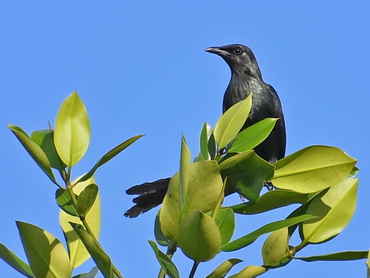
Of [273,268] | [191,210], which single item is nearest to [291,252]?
[273,268]

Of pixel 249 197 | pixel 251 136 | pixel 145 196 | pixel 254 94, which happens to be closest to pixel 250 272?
pixel 249 197

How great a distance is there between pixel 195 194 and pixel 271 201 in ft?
1.11

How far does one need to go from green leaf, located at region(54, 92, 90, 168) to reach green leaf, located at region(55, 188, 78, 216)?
8 cm

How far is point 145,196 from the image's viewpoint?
3.19m

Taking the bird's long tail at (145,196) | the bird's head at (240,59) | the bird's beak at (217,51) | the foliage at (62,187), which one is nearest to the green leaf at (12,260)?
the foliage at (62,187)

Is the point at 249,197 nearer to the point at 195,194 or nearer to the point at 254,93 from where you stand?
the point at 195,194

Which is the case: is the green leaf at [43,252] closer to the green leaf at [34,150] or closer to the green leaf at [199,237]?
the green leaf at [34,150]

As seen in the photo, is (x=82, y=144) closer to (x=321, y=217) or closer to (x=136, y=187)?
(x=321, y=217)

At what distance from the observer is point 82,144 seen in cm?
203

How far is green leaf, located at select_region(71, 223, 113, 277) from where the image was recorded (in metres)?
1.80

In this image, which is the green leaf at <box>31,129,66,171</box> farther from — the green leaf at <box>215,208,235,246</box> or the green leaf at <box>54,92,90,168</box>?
the green leaf at <box>215,208,235,246</box>

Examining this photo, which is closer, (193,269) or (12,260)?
(193,269)

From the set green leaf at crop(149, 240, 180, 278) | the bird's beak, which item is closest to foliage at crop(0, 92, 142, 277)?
green leaf at crop(149, 240, 180, 278)

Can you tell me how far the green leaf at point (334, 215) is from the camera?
2059 millimetres
